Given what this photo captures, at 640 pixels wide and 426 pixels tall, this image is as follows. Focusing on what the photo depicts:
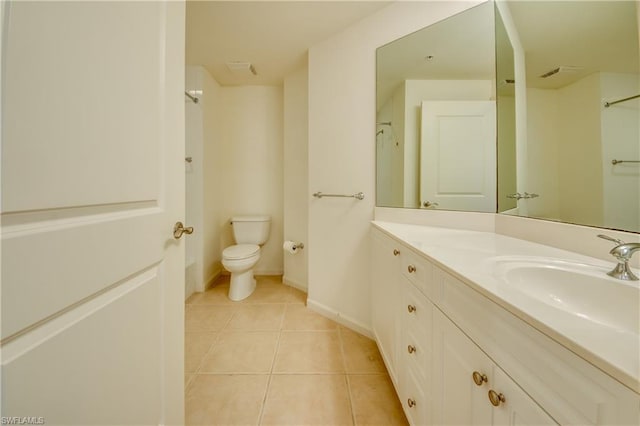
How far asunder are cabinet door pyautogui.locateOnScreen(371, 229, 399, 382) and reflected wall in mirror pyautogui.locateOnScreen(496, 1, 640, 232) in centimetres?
63

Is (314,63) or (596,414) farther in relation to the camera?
(314,63)

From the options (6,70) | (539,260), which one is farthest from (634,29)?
(6,70)

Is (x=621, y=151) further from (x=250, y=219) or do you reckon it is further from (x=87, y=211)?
(x=250, y=219)

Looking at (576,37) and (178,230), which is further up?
(576,37)

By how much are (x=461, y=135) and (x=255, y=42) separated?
1772 millimetres

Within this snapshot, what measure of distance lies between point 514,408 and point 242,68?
283cm

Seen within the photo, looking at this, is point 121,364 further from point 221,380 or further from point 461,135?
point 461,135

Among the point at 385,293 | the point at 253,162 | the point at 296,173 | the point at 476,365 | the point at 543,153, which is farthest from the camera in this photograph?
the point at 253,162

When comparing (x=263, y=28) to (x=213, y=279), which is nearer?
(x=263, y=28)

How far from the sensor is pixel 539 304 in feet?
1.42

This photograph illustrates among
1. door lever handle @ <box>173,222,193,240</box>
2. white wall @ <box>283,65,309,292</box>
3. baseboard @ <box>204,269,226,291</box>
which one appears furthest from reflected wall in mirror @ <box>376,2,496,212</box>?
baseboard @ <box>204,269,226,291</box>

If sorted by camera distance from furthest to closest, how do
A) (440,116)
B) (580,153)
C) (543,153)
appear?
(440,116) < (543,153) < (580,153)

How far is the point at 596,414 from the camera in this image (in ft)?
1.03

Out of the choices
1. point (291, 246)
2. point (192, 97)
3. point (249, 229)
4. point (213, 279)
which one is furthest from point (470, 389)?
point (192, 97)
